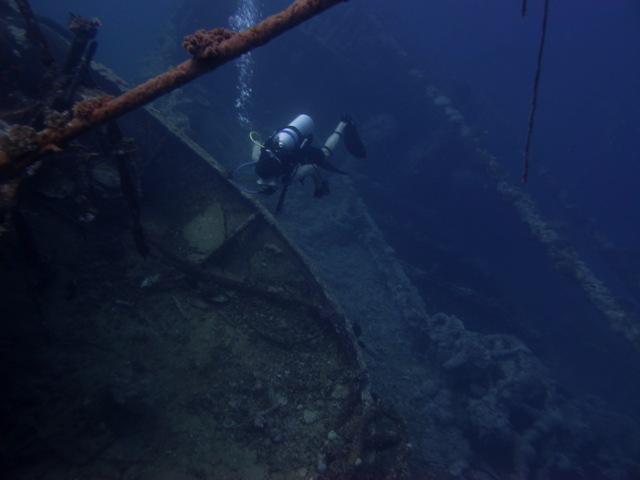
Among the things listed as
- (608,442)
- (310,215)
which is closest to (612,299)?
(608,442)

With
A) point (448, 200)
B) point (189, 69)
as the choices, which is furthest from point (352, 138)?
point (448, 200)

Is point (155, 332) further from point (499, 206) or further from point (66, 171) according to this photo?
point (499, 206)

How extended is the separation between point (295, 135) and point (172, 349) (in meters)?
3.33

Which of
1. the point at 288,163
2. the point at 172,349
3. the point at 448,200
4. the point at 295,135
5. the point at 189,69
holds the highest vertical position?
the point at 448,200

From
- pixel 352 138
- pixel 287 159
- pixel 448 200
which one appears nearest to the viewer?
pixel 287 159

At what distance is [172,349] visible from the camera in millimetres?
5438

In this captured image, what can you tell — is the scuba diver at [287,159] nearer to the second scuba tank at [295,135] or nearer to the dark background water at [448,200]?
the second scuba tank at [295,135]

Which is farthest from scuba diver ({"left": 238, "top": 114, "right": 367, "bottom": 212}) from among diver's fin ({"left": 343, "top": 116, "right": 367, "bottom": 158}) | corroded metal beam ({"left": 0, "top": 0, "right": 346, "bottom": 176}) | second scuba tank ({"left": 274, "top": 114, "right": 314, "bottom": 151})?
corroded metal beam ({"left": 0, "top": 0, "right": 346, "bottom": 176})

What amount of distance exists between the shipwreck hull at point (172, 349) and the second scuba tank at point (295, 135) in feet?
3.43

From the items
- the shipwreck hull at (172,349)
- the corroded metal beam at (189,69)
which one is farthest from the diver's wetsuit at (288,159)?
the corroded metal beam at (189,69)

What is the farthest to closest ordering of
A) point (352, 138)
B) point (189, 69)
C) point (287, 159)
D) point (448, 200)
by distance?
1. point (448, 200)
2. point (352, 138)
3. point (287, 159)
4. point (189, 69)

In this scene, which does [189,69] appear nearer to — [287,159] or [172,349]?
[287,159]

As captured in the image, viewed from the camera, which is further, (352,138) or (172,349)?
(352,138)

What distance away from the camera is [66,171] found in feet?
18.3
